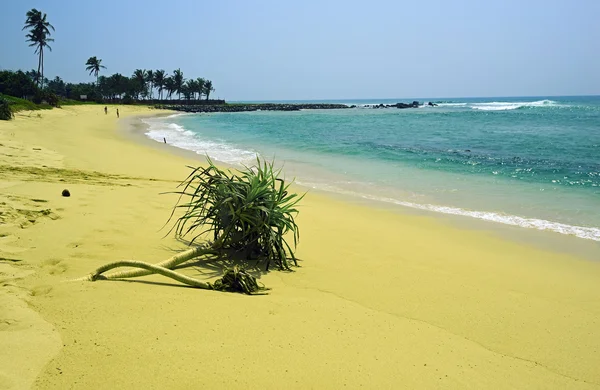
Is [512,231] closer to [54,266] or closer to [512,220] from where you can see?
[512,220]

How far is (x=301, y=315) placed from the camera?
10.6ft

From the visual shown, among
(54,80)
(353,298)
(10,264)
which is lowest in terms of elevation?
(353,298)

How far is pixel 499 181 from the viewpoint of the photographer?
12188 mm

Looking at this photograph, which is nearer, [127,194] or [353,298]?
[353,298]

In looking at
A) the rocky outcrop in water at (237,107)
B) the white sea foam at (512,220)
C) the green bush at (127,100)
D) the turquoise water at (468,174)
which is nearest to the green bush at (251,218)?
the white sea foam at (512,220)

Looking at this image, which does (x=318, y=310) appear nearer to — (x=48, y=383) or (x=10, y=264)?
(x=48, y=383)

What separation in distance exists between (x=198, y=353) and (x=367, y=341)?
1141 millimetres

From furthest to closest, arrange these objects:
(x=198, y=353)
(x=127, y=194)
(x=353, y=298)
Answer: (x=127, y=194) → (x=353, y=298) → (x=198, y=353)

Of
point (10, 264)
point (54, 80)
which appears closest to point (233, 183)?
point (10, 264)

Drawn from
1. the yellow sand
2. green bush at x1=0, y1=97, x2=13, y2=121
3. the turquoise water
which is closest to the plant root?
the yellow sand

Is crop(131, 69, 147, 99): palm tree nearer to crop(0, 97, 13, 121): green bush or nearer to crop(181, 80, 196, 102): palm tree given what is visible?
crop(181, 80, 196, 102): palm tree

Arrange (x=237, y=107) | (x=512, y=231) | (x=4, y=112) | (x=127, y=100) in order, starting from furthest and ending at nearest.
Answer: (x=237, y=107) → (x=127, y=100) → (x=4, y=112) → (x=512, y=231)

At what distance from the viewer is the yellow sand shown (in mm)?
2344

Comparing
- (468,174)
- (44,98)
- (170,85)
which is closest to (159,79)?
(170,85)
